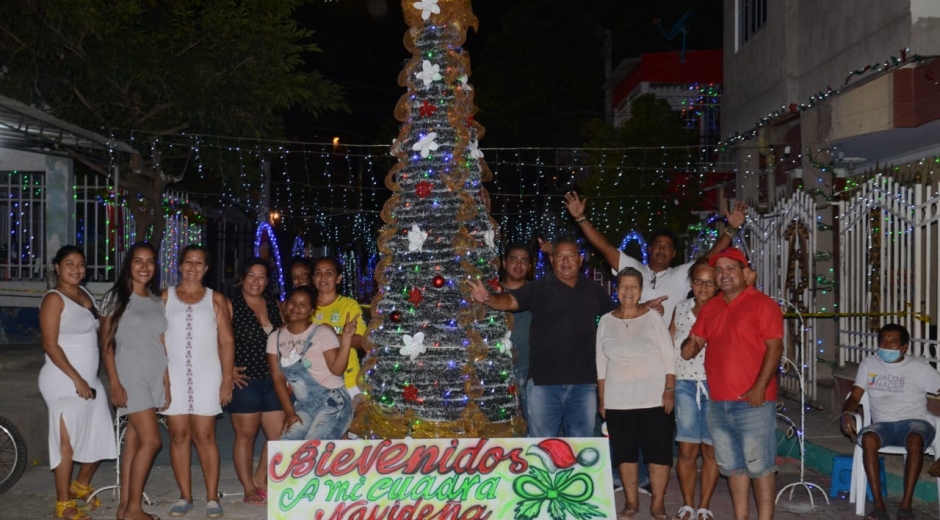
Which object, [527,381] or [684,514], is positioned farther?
[527,381]

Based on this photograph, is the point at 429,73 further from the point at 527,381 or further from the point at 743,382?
the point at 743,382

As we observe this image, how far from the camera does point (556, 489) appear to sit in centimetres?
630

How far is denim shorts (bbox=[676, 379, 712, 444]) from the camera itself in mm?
7250

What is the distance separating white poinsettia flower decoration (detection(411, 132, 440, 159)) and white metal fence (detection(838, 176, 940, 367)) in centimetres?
463

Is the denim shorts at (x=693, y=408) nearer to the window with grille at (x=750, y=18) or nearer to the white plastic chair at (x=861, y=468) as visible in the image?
the white plastic chair at (x=861, y=468)

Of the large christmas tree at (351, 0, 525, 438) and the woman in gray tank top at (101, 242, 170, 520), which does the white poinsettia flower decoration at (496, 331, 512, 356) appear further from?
the woman in gray tank top at (101, 242, 170, 520)

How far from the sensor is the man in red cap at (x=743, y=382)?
6.57 meters

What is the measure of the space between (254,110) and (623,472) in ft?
37.3

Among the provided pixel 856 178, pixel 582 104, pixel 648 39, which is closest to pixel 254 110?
pixel 856 178

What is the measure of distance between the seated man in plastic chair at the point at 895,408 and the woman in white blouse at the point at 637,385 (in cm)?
155

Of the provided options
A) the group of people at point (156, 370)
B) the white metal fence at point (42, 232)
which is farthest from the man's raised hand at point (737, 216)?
the white metal fence at point (42, 232)

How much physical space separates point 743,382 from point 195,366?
11.8ft

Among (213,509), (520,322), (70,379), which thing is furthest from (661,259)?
(70,379)

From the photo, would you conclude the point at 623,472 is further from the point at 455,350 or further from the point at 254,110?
the point at 254,110
